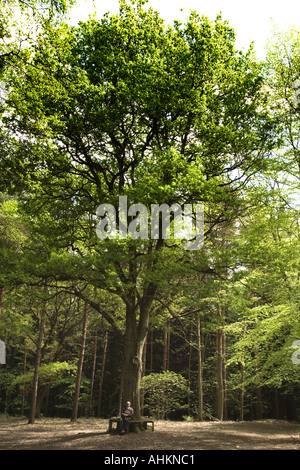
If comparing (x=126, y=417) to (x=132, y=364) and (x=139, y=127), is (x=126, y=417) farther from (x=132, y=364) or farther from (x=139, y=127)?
(x=139, y=127)

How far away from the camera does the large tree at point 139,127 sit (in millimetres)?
10570

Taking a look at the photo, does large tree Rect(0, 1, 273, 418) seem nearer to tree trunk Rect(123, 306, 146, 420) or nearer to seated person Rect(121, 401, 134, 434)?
tree trunk Rect(123, 306, 146, 420)

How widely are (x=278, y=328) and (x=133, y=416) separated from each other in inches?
230

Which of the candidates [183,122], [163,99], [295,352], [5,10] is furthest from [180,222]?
[5,10]

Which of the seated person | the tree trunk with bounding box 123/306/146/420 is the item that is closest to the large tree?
the tree trunk with bounding box 123/306/146/420

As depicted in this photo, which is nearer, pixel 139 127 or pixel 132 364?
pixel 132 364

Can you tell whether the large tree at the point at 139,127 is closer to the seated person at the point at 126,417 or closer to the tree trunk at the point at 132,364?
the tree trunk at the point at 132,364

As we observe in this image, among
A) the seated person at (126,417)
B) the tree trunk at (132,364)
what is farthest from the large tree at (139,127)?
the seated person at (126,417)

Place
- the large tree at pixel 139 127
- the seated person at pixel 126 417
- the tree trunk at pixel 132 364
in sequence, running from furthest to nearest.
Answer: the tree trunk at pixel 132 364
the seated person at pixel 126 417
the large tree at pixel 139 127

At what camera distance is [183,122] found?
463 inches

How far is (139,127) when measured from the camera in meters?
13.2

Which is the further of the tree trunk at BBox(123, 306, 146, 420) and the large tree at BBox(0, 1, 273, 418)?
the tree trunk at BBox(123, 306, 146, 420)

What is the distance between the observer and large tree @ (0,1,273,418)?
Result: 34.7 ft

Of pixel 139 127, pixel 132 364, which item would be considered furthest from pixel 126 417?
pixel 139 127
